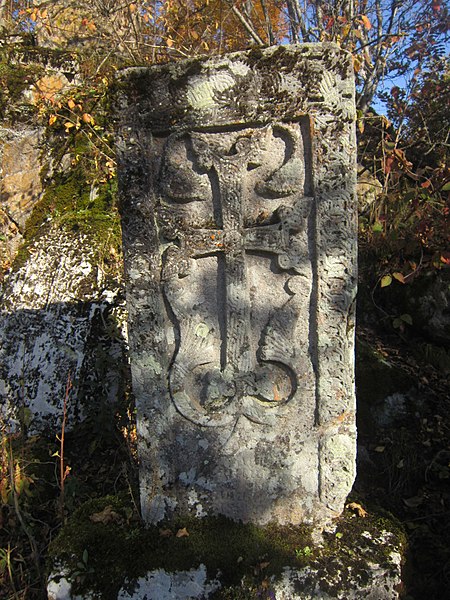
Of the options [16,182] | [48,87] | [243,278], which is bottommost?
[243,278]

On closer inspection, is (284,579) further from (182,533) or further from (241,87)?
(241,87)

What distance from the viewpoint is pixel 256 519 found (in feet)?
6.99

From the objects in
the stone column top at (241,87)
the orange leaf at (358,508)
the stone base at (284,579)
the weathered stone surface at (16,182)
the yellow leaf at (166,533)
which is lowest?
the stone base at (284,579)

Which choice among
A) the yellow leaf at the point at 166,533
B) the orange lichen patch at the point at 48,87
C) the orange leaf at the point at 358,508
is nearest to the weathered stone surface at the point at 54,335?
the yellow leaf at the point at 166,533

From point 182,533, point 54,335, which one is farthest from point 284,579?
point 54,335

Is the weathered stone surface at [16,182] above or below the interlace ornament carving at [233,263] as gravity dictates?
above

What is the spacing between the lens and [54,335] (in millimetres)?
3525

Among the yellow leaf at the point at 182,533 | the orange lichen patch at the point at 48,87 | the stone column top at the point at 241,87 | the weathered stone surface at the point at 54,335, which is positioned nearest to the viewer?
the stone column top at the point at 241,87

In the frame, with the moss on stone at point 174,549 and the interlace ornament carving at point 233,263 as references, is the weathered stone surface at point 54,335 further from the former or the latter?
the interlace ornament carving at point 233,263

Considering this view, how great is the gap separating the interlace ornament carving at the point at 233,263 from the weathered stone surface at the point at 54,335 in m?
1.49

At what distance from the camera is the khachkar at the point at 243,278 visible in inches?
73.1

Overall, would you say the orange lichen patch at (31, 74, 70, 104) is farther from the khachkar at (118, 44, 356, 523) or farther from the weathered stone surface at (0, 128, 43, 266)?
the khachkar at (118, 44, 356, 523)

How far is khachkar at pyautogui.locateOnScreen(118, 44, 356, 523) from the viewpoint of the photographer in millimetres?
1857

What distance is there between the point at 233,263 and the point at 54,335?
2024mm
